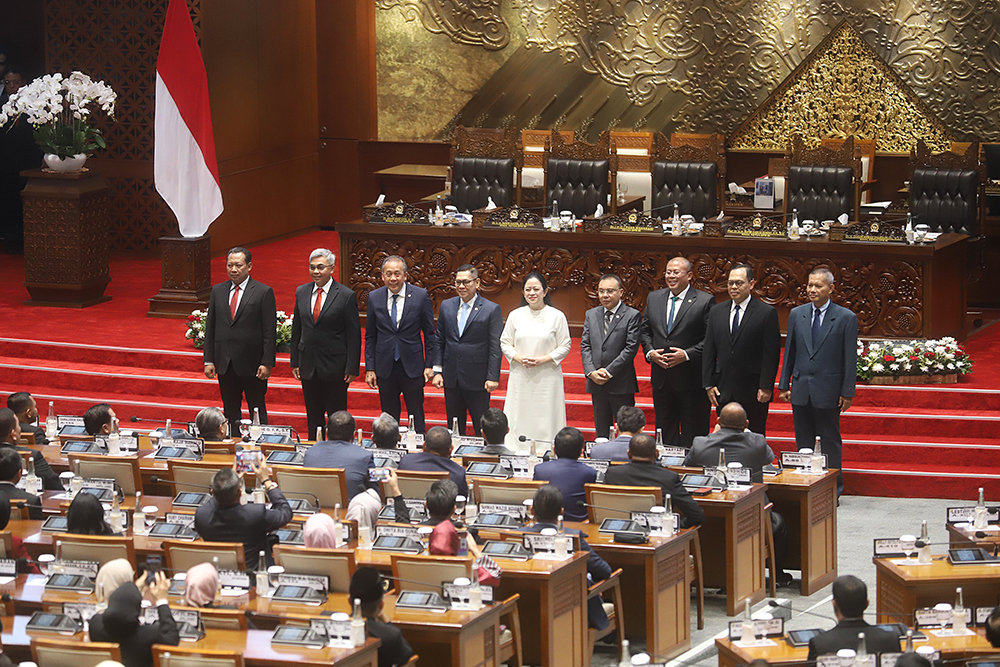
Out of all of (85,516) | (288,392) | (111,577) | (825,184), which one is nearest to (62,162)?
(288,392)

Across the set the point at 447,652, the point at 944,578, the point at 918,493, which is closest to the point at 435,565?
the point at 447,652

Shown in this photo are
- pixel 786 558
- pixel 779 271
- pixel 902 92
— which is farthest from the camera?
pixel 902 92

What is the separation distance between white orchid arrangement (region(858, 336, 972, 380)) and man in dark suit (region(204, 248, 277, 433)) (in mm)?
4326

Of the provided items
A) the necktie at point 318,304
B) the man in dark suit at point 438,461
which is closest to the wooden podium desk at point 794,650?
the man in dark suit at point 438,461

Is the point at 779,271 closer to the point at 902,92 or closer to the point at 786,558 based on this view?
the point at 786,558

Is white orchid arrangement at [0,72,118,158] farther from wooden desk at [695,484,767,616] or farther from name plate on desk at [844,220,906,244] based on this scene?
wooden desk at [695,484,767,616]

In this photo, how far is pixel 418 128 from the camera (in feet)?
56.5

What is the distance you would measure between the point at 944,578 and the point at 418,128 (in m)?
11.6

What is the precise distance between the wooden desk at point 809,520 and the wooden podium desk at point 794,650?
1950mm

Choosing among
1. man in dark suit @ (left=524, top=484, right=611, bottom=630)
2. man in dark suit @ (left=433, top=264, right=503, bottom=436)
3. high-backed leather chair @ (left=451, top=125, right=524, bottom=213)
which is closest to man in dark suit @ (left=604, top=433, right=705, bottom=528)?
man in dark suit @ (left=524, top=484, right=611, bottom=630)

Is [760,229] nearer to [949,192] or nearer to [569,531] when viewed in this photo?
[949,192]

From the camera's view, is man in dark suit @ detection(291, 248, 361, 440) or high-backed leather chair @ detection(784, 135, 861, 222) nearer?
man in dark suit @ detection(291, 248, 361, 440)

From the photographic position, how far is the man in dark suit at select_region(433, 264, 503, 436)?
962cm

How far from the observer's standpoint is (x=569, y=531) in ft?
22.8
